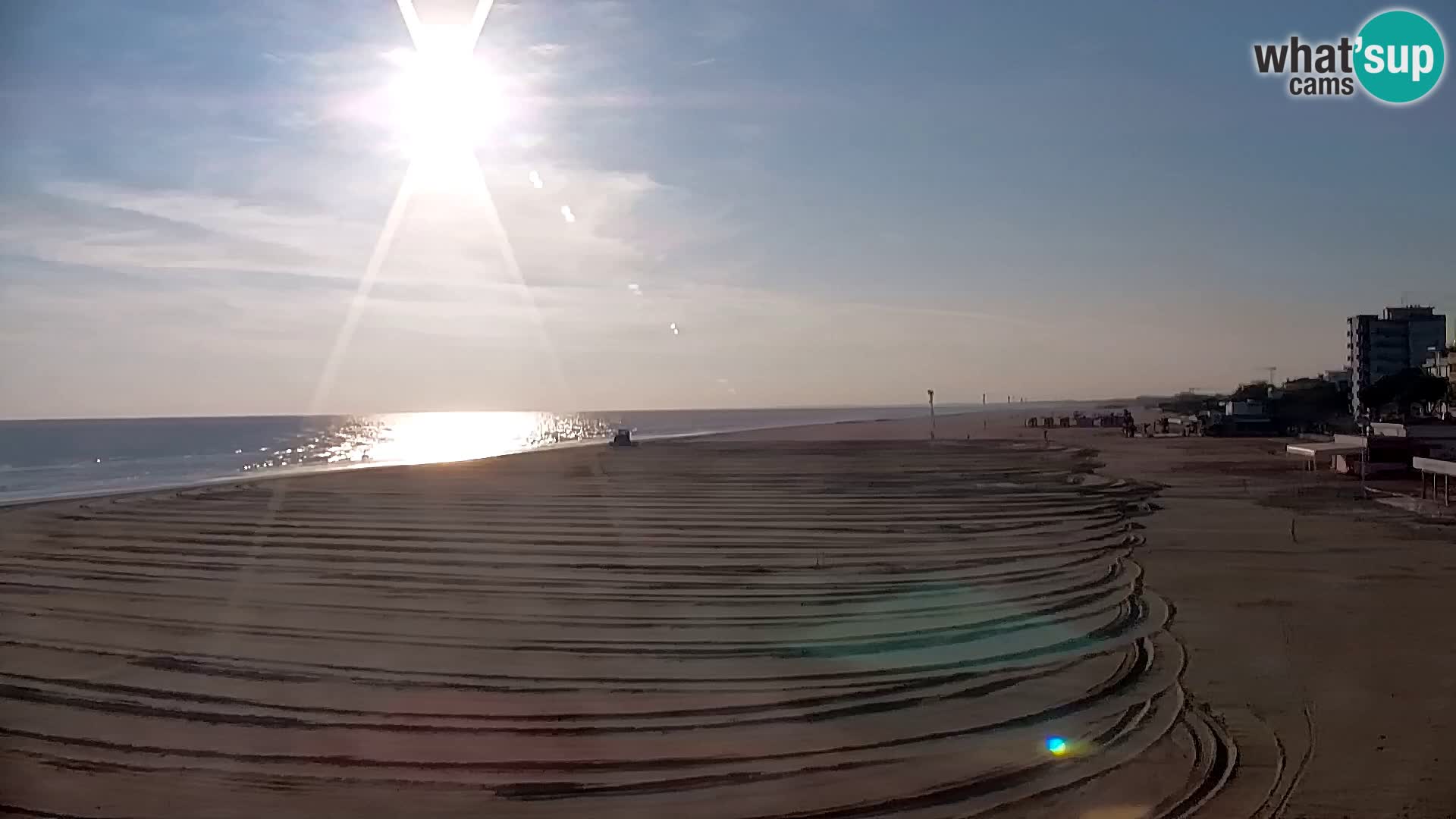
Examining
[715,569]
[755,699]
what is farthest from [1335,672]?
[715,569]

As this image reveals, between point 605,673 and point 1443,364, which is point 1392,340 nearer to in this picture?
point 1443,364

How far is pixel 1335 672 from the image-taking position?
8.17 m

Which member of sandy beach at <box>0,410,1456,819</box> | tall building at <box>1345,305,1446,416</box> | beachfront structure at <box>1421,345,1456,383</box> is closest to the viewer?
sandy beach at <box>0,410,1456,819</box>

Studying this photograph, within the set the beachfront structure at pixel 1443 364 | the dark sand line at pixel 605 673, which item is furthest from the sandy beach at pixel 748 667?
the beachfront structure at pixel 1443 364

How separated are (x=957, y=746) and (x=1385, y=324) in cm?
8744

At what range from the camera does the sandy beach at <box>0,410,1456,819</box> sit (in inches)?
249

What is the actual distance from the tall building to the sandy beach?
2810 inches

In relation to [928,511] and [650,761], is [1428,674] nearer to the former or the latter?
[650,761]

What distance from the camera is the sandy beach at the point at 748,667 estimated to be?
633 centimetres

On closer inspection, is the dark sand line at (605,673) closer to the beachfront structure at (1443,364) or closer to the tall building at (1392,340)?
the beachfront structure at (1443,364)

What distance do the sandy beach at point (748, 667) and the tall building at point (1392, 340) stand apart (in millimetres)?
71366

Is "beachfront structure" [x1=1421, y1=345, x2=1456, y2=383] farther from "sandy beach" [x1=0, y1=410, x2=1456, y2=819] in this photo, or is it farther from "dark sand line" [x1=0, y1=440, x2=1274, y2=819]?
"dark sand line" [x1=0, y1=440, x2=1274, y2=819]

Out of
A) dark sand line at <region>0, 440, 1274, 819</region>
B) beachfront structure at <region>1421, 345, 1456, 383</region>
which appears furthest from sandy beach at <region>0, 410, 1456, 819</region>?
beachfront structure at <region>1421, 345, 1456, 383</region>

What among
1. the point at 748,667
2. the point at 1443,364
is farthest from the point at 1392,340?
the point at 748,667
